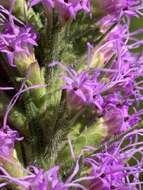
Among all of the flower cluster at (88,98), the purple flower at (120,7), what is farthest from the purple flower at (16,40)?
the purple flower at (120,7)

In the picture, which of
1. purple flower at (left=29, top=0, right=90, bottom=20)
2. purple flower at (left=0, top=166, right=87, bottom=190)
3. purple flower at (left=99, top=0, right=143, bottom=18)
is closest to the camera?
purple flower at (left=0, top=166, right=87, bottom=190)

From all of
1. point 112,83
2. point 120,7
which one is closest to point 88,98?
point 112,83

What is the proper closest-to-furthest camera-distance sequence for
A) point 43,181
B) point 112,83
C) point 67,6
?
point 43,181 → point 67,6 → point 112,83

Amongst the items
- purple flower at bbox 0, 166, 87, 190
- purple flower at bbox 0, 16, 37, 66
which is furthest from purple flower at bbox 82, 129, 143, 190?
purple flower at bbox 0, 16, 37, 66

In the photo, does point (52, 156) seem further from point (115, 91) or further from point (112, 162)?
point (115, 91)

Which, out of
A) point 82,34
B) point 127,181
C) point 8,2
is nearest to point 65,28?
point 82,34

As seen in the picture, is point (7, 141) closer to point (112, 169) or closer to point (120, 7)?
point (112, 169)

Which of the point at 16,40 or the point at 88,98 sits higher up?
the point at 16,40

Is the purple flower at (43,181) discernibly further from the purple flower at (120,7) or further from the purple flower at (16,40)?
the purple flower at (120,7)

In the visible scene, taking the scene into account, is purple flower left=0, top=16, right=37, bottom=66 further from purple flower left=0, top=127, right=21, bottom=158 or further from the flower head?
purple flower left=0, top=127, right=21, bottom=158
